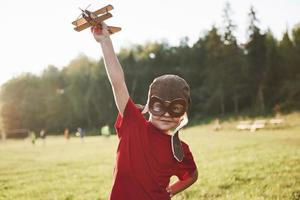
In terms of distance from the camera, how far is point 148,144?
2781 millimetres

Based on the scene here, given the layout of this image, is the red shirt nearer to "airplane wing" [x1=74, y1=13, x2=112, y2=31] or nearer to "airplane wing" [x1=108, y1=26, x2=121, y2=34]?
"airplane wing" [x1=108, y1=26, x2=121, y2=34]

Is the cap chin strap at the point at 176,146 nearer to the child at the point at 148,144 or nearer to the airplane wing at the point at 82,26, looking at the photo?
the child at the point at 148,144

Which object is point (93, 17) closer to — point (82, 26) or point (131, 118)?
point (82, 26)

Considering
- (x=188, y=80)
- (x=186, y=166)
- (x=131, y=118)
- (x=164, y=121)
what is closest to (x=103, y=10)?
(x=131, y=118)

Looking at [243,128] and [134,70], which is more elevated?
[134,70]

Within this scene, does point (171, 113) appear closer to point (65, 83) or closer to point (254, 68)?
point (254, 68)

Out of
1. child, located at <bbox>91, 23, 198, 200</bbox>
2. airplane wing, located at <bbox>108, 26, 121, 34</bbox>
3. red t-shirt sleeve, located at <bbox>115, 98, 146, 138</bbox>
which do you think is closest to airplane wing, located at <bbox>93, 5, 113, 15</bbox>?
airplane wing, located at <bbox>108, 26, 121, 34</bbox>

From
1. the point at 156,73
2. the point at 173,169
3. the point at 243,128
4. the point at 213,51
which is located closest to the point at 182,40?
the point at 156,73

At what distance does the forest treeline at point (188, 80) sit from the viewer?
61375mm

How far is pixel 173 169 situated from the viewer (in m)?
3.00

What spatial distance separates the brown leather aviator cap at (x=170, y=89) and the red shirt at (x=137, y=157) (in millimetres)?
285

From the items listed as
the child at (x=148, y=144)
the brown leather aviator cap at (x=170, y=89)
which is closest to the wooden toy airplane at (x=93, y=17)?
the child at (x=148, y=144)

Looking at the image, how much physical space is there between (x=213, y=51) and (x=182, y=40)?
17.8 metres

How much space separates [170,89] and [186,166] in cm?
71
